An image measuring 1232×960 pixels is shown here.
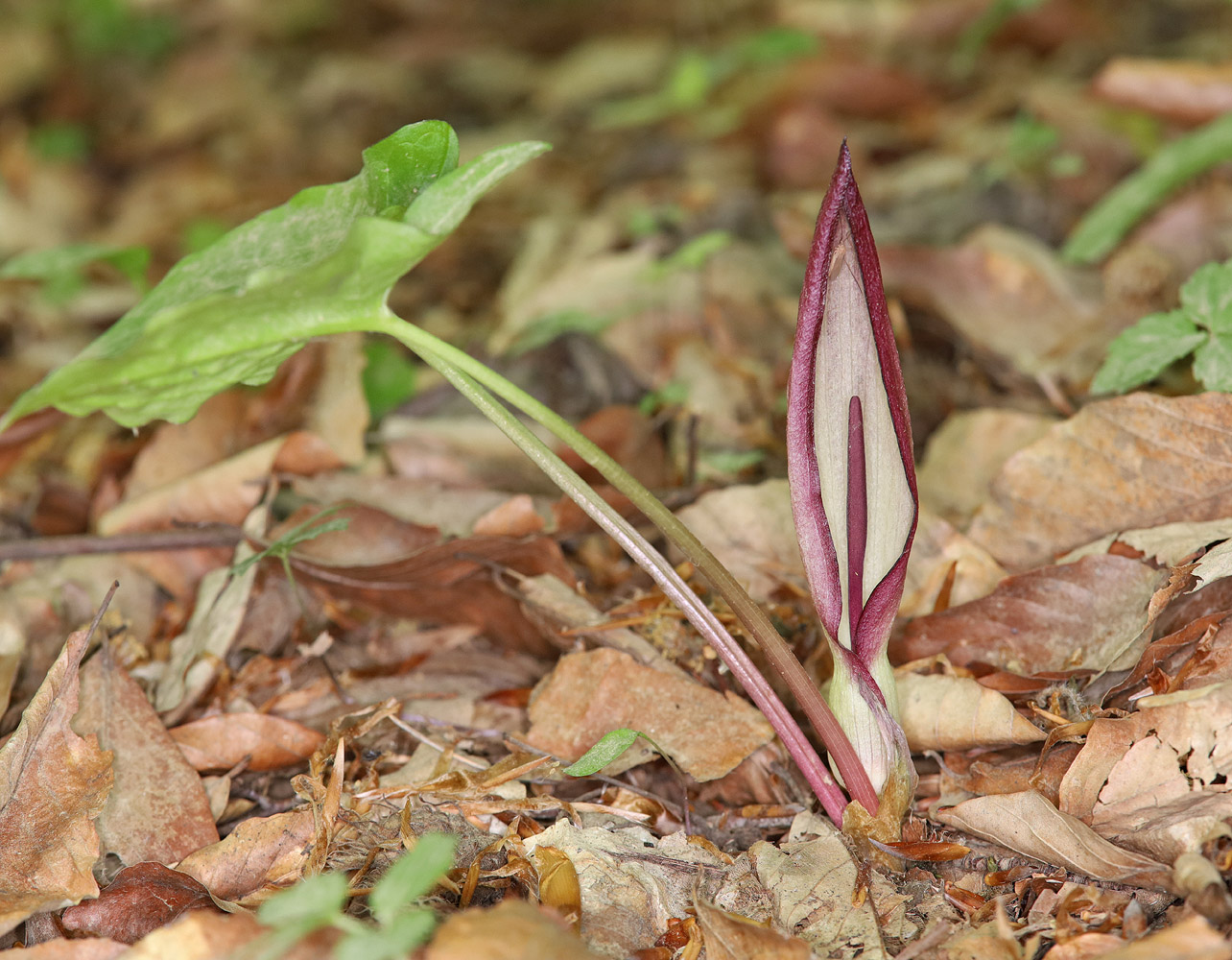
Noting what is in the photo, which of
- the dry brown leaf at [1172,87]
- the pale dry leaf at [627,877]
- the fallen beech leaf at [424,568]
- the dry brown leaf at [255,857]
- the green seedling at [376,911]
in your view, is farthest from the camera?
the dry brown leaf at [1172,87]

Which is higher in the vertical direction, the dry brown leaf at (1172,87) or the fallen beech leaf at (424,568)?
the dry brown leaf at (1172,87)

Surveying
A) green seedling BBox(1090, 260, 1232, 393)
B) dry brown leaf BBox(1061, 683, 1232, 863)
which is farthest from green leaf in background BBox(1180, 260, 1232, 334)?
dry brown leaf BBox(1061, 683, 1232, 863)

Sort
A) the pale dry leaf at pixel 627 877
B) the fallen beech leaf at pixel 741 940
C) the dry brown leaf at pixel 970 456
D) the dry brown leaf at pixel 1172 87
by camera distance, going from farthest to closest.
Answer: the dry brown leaf at pixel 1172 87, the dry brown leaf at pixel 970 456, the pale dry leaf at pixel 627 877, the fallen beech leaf at pixel 741 940

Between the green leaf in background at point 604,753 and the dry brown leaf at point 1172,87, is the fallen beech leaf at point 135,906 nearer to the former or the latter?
the green leaf in background at point 604,753

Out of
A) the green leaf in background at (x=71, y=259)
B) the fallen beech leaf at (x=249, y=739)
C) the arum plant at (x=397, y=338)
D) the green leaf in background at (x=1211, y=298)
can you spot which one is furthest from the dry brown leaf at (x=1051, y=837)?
the green leaf in background at (x=71, y=259)

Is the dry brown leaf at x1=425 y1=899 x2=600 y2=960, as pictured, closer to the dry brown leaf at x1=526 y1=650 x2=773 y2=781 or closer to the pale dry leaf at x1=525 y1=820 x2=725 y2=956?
the pale dry leaf at x1=525 y1=820 x2=725 y2=956

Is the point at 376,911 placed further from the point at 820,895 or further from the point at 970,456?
the point at 970,456

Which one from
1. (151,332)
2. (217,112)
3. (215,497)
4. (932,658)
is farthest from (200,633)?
(217,112)
